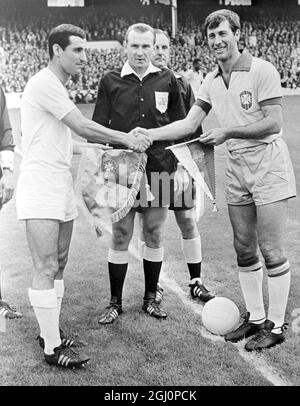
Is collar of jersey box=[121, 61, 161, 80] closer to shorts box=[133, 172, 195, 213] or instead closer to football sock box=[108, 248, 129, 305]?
shorts box=[133, 172, 195, 213]

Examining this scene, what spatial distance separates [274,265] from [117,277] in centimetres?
111

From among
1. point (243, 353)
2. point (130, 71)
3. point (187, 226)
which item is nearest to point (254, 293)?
point (243, 353)

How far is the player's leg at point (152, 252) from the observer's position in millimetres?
3818

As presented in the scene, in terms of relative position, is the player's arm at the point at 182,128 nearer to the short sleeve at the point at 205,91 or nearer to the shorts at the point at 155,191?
the short sleeve at the point at 205,91

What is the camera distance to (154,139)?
363cm

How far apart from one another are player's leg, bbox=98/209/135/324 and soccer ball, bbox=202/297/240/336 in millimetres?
638

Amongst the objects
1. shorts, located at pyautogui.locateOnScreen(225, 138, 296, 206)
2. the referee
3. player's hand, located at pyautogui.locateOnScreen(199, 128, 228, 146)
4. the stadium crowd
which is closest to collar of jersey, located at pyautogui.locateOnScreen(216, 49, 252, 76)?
player's hand, located at pyautogui.locateOnScreen(199, 128, 228, 146)

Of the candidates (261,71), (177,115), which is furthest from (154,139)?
(261,71)

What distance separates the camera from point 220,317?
137 inches

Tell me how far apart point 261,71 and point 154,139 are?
844mm

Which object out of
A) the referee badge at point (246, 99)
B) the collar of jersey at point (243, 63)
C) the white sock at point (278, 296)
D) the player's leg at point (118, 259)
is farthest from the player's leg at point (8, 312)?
the collar of jersey at point (243, 63)

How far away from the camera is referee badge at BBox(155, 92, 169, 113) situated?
373 cm

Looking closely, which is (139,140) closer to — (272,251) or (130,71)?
(130,71)

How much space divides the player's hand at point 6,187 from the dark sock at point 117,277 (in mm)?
836
